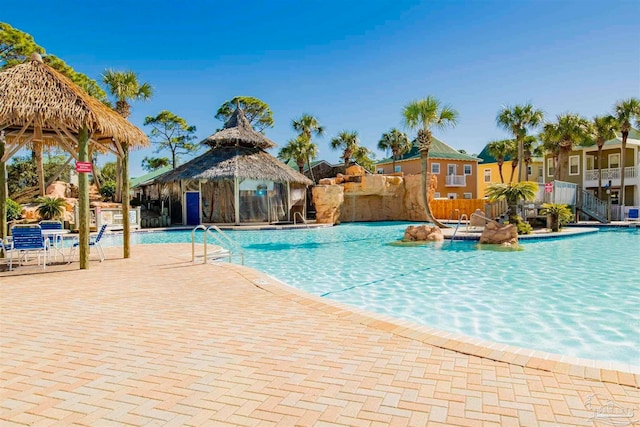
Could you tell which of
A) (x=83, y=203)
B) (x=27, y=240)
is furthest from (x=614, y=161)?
(x=27, y=240)

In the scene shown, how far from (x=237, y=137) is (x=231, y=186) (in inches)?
131

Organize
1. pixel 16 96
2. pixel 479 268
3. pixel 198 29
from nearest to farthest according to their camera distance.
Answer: pixel 16 96 → pixel 479 268 → pixel 198 29

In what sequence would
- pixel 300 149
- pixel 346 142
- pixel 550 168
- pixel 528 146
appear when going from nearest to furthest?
pixel 300 149, pixel 550 168, pixel 528 146, pixel 346 142

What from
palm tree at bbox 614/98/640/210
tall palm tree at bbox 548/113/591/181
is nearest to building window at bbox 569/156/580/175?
tall palm tree at bbox 548/113/591/181

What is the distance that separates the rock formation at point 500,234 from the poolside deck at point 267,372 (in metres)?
11.0

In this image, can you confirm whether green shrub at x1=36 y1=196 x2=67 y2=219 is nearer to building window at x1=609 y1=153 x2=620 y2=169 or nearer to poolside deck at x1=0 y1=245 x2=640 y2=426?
poolside deck at x1=0 y1=245 x2=640 y2=426

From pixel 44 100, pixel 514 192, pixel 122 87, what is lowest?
pixel 514 192

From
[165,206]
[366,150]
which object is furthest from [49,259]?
[366,150]

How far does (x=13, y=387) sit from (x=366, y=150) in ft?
122

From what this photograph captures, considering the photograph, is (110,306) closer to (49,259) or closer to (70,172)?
(49,259)

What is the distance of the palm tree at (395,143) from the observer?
3722cm

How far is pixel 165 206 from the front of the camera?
25000 millimetres

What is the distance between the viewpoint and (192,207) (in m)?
24.1

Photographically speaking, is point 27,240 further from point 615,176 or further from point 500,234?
point 615,176
